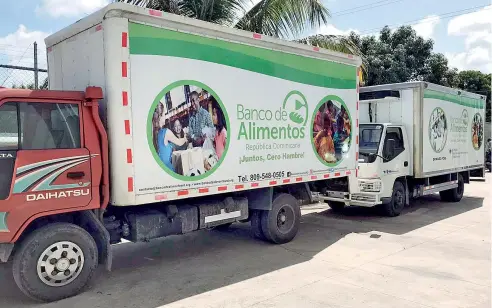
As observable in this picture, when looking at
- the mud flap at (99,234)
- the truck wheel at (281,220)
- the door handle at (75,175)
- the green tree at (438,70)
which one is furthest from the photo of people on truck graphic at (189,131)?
the green tree at (438,70)

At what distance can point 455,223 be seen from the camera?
9.45 m

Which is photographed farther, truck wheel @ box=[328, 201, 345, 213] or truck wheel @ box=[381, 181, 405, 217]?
truck wheel @ box=[328, 201, 345, 213]

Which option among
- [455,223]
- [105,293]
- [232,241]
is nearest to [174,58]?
[105,293]

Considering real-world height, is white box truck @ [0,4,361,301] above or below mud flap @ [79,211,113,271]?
above

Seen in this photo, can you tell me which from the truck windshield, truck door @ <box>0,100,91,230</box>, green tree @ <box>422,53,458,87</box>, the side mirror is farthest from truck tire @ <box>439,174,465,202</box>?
truck door @ <box>0,100,91,230</box>

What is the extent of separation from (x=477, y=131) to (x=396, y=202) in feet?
17.9

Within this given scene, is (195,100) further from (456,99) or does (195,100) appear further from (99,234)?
(456,99)

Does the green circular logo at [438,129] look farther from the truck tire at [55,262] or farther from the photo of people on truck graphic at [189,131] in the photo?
the truck tire at [55,262]

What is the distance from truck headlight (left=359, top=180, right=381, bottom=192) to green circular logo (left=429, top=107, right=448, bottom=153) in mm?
2533

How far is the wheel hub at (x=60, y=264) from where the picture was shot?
16.0 ft

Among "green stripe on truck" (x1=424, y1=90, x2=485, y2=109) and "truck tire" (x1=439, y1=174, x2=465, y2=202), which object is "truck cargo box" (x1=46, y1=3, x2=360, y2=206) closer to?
"green stripe on truck" (x1=424, y1=90, x2=485, y2=109)

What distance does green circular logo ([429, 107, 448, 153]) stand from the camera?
1104 centimetres

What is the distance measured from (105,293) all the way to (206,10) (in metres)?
6.53

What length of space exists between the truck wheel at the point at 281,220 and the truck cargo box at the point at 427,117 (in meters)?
4.28
